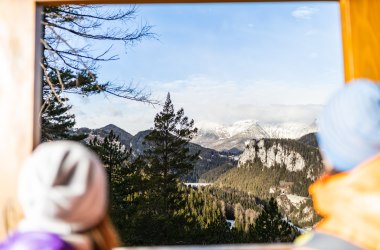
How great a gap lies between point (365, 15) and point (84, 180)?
2.67 feet

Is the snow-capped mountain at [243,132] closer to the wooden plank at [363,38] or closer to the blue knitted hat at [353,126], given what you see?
the wooden plank at [363,38]

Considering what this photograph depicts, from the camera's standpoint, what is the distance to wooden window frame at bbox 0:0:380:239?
4.39 feet

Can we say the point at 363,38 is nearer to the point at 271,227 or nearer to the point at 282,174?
the point at 271,227

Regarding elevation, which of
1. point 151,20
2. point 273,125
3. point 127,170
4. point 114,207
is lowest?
point 114,207

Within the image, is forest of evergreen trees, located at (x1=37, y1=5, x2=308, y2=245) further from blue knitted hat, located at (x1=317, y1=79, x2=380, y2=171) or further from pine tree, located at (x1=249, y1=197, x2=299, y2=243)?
blue knitted hat, located at (x1=317, y1=79, x2=380, y2=171)

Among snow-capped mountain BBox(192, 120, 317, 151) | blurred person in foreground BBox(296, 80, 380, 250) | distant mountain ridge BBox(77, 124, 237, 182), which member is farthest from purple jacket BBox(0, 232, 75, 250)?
snow-capped mountain BBox(192, 120, 317, 151)

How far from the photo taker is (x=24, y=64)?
53.6 inches

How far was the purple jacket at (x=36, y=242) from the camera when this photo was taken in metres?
0.88

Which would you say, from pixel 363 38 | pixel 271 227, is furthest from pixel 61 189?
pixel 271 227

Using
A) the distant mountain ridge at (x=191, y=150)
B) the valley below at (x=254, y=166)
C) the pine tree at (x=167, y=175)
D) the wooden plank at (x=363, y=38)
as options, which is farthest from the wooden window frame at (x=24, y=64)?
the pine tree at (x=167, y=175)

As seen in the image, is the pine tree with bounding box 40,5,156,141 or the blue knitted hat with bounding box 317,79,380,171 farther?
the pine tree with bounding box 40,5,156,141

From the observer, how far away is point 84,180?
35.9 inches

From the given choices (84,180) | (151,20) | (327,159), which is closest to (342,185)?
(327,159)

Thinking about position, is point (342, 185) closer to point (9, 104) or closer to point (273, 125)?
point (9, 104)
